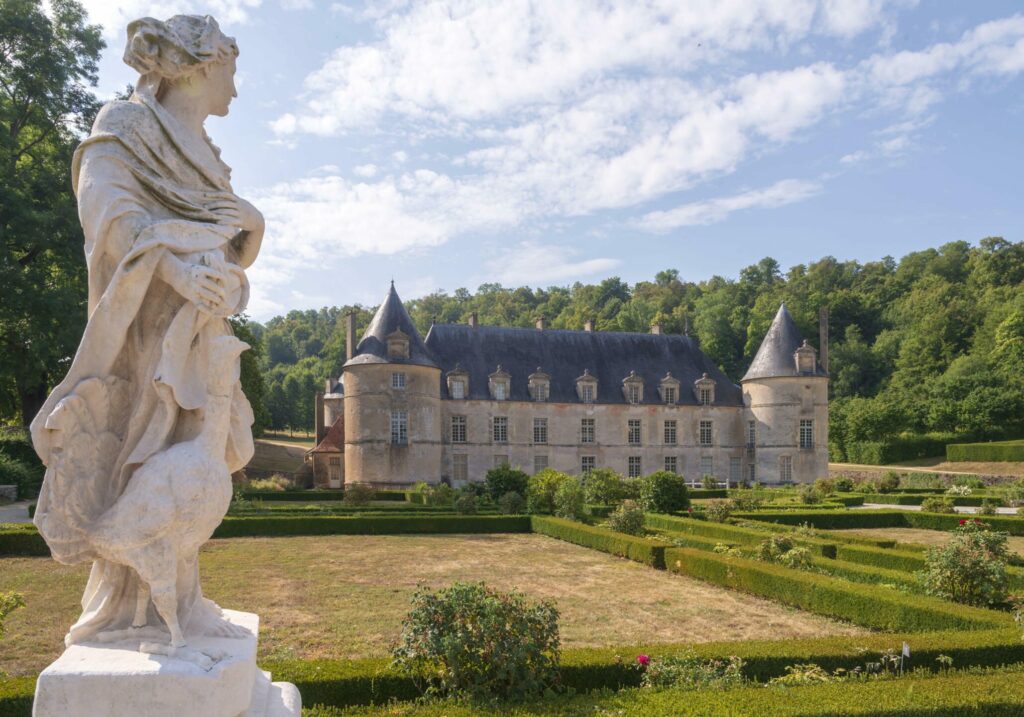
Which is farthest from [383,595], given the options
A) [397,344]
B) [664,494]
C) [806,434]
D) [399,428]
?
[806,434]

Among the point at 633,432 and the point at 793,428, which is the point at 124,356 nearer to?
the point at 633,432

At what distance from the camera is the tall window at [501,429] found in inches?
1238

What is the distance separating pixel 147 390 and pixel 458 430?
2842 cm

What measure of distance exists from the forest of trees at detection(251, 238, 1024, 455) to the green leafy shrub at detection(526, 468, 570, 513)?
2097 cm

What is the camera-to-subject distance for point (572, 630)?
779 cm

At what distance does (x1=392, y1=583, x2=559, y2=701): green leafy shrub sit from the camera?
4.57 metres

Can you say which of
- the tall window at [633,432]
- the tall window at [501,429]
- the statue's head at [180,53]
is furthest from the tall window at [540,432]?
the statue's head at [180,53]

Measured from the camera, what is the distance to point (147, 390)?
9.25ft

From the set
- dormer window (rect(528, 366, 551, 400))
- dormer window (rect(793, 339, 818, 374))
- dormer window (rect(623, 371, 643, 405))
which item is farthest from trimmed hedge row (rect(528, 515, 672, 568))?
dormer window (rect(793, 339, 818, 374))

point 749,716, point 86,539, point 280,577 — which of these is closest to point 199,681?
point 86,539

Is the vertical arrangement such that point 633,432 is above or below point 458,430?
below

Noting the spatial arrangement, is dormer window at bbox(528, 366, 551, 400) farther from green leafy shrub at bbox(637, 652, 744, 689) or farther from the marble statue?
the marble statue

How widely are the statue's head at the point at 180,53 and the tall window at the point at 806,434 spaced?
32.6 m

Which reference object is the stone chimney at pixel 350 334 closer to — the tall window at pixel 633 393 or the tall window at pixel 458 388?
the tall window at pixel 458 388
